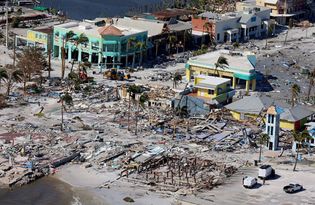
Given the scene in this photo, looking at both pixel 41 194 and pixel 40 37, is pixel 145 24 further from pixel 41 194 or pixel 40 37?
pixel 41 194

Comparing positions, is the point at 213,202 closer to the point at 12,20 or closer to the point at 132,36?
the point at 132,36

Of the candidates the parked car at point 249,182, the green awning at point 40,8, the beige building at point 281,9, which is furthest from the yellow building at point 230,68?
the green awning at point 40,8

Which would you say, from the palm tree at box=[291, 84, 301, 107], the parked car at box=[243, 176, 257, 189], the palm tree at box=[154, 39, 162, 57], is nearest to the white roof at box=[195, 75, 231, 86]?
the palm tree at box=[291, 84, 301, 107]

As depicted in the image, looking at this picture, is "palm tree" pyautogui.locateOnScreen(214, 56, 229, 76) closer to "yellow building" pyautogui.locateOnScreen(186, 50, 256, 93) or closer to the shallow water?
"yellow building" pyautogui.locateOnScreen(186, 50, 256, 93)

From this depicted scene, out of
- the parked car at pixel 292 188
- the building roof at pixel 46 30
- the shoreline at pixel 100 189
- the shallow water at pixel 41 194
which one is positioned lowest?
the shallow water at pixel 41 194

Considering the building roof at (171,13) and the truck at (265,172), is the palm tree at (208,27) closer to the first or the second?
the building roof at (171,13)

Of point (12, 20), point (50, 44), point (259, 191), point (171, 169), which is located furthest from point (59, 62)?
point (259, 191)
